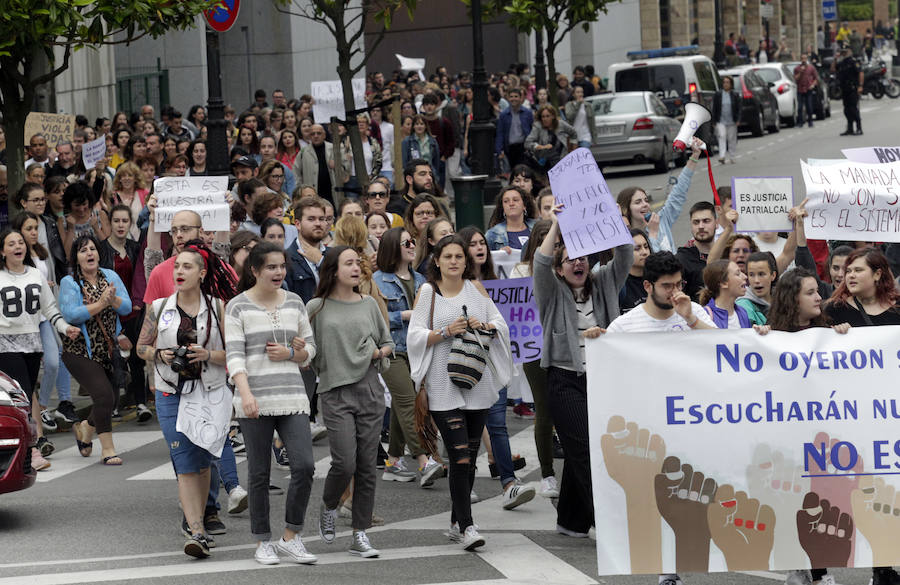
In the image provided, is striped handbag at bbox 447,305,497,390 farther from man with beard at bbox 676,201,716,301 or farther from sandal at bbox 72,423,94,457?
sandal at bbox 72,423,94,457

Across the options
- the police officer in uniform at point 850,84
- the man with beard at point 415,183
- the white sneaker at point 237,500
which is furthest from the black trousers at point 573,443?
the police officer in uniform at point 850,84

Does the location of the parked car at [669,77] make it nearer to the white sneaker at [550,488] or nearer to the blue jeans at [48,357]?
the blue jeans at [48,357]

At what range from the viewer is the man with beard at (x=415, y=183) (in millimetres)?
13531

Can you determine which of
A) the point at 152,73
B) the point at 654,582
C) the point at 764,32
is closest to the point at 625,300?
the point at 654,582

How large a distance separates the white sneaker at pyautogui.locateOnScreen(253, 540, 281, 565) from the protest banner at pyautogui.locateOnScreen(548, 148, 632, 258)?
217 cm

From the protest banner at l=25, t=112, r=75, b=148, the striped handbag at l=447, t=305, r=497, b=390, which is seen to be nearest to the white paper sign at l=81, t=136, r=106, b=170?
the protest banner at l=25, t=112, r=75, b=148

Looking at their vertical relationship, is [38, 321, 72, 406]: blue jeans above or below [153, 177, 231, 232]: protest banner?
below

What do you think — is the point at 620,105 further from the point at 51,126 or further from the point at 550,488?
the point at 550,488

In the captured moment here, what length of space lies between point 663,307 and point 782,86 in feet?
114

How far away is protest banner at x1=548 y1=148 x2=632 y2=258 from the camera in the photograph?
774cm

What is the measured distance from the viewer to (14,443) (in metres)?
8.67

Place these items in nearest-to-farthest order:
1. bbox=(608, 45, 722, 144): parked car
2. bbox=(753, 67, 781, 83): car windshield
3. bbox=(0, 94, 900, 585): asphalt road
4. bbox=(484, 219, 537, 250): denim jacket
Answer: bbox=(0, 94, 900, 585): asphalt road → bbox=(484, 219, 537, 250): denim jacket → bbox=(608, 45, 722, 144): parked car → bbox=(753, 67, 781, 83): car windshield

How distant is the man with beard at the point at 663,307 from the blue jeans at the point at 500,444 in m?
1.72

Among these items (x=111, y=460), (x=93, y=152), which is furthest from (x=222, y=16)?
(x=111, y=460)
